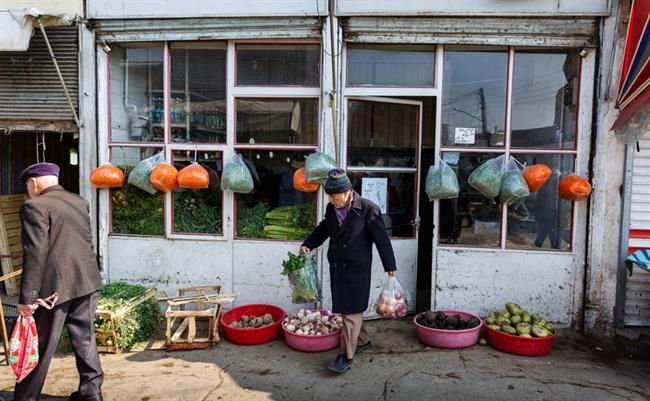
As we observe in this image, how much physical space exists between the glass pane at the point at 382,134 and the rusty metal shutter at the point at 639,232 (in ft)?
8.11

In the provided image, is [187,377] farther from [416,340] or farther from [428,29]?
[428,29]

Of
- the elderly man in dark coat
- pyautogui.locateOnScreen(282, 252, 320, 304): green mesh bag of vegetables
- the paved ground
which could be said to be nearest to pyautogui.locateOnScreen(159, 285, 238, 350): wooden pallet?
the paved ground

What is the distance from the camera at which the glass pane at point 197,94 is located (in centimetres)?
591

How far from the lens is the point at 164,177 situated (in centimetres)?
554

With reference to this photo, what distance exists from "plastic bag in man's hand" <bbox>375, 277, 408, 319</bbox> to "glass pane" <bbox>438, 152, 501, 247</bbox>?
1.38 meters

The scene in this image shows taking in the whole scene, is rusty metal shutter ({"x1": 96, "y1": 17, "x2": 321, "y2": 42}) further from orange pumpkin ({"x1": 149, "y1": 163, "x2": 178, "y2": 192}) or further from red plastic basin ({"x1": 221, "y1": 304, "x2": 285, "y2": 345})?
red plastic basin ({"x1": 221, "y1": 304, "x2": 285, "y2": 345})

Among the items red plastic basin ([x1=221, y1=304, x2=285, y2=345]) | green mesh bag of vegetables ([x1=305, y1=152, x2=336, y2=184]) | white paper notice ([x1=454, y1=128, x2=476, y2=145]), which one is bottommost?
red plastic basin ([x1=221, y1=304, x2=285, y2=345])

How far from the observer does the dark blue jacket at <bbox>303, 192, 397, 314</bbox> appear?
4465mm

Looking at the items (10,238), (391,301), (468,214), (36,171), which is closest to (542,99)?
(468,214)

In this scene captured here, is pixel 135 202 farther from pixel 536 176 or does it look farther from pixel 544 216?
pixel 544 216

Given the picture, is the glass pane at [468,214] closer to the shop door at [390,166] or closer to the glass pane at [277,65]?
the shop door at [390,166]

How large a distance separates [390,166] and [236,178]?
6.14 feet

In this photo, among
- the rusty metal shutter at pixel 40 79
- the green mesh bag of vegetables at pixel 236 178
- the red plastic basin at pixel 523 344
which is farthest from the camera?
the rusty metal shutter at pixel 40 79

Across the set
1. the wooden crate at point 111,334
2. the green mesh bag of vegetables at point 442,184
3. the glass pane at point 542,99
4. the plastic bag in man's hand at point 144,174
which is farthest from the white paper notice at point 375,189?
the wooden crate at point 111,334
